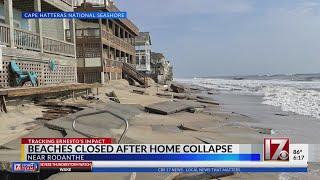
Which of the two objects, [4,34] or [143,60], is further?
[143,60]

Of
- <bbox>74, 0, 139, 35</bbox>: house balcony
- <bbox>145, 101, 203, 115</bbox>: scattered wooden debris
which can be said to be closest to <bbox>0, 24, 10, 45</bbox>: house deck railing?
<bbox>145, 101, 203, 115</bbox>: scattered wooden debris

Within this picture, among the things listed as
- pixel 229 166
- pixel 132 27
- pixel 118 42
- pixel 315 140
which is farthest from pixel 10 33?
pixel 132 27

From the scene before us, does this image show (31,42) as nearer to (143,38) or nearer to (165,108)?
(165,108)

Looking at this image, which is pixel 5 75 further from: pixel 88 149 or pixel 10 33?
pixel 88 149

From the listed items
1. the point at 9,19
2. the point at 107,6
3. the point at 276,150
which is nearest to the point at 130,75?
the point at 107,6

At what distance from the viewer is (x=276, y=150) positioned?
16.2 ft

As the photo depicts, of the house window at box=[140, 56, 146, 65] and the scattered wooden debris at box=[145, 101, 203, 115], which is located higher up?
the house window at box=[140, 56, 146, 65]

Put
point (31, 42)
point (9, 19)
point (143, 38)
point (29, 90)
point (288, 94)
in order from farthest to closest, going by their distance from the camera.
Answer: point (143, 38)
point (288, 94)
point (31, 42)
point (9, 19)
point (29, 90)

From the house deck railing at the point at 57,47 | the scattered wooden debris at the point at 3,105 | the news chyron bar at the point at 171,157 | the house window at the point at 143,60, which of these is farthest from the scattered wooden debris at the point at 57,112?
the house window at the point at 143,60

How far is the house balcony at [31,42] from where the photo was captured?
15719mm

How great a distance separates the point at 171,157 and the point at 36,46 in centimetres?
1503

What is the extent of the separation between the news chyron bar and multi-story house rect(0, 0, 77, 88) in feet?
31.4

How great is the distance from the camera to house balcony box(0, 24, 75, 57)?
15.7 meters

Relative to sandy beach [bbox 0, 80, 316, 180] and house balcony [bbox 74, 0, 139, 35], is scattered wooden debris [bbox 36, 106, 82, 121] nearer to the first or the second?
sandy beach [bbox 0, 80, 316, 180]
